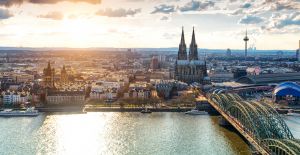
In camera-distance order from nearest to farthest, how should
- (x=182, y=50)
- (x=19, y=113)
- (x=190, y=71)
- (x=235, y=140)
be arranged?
(x=235, y=140) < (x=19, y=113) < (x=190, y=71) < (x=182, y=50)

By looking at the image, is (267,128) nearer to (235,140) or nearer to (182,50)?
(235,140)

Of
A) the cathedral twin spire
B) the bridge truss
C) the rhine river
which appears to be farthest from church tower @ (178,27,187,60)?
the bridge truss

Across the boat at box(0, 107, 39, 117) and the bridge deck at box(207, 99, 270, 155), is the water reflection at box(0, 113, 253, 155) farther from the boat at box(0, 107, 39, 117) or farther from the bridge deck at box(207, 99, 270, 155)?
the boat at box(0, 107, 39, 117)

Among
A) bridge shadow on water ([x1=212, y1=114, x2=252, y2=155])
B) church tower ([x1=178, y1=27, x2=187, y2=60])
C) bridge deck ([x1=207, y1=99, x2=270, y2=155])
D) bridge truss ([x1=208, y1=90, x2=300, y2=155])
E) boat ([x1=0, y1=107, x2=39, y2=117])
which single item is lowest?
bridge shadow on water ([x1=212, y1=114, x2=252, y2=155])

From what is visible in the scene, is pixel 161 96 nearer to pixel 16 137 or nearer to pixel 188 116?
pixel 188 116

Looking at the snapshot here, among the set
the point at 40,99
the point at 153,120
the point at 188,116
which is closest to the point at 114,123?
the point at 153,120

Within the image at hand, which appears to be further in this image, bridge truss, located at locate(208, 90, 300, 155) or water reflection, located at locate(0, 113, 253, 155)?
water reflection, located at locate(0, 113, 253, 155)

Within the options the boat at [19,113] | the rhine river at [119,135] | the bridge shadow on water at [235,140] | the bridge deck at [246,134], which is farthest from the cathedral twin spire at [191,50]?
the boat at [19,113]

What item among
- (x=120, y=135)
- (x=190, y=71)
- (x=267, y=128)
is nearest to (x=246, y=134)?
(x=267, y=128)

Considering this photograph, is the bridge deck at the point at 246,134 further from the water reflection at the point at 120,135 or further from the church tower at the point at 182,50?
the church tower at the point at 182,50
